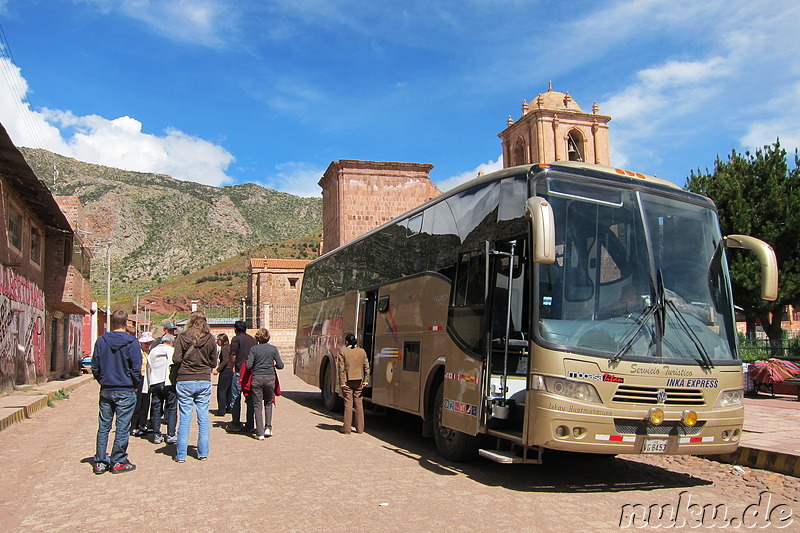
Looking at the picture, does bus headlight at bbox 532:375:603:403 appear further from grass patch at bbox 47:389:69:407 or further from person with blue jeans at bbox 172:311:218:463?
grass patch at bbox 47:389:69:407

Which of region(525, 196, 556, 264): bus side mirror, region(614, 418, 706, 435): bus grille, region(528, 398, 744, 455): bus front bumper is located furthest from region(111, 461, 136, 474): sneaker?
region(614, 418, 706, 435): bus grille

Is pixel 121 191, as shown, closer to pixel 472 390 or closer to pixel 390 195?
pixel 390 195

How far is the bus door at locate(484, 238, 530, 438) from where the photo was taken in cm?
709

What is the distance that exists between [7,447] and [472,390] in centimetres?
762

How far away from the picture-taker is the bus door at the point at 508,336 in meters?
7.09

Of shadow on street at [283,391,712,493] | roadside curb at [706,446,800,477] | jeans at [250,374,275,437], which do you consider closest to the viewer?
shadow on street at [283,391,712,493]

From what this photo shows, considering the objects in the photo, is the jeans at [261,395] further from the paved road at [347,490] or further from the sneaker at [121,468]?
the sneaker at [121,468]

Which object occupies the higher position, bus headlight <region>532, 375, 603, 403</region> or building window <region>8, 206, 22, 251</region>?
building window <region>8, 206, 22, 251</region>

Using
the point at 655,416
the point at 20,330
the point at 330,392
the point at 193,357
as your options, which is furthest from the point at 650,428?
the point at 20,330

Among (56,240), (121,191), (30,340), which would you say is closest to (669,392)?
(30,340)

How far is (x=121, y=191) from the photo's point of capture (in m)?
113

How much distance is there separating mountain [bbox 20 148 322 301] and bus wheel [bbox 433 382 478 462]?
92.0 metres

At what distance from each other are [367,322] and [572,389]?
662cm

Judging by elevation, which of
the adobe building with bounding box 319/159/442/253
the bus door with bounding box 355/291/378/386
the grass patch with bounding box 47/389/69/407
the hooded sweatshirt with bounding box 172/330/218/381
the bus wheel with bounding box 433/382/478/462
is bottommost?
the grass patch with bounding box 47/389/69/407
